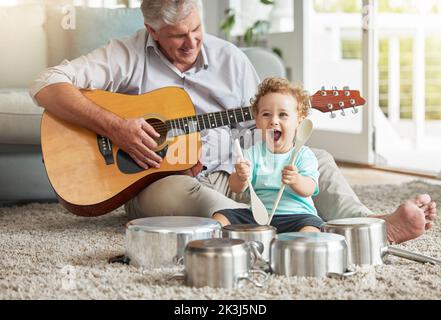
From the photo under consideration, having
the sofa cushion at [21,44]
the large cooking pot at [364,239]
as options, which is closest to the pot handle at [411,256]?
the large cooking pot at [364,239]

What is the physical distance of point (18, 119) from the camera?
2338 millimetres

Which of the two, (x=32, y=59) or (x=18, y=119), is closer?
(x=18, y=119)

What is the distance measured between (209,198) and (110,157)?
0.88ft

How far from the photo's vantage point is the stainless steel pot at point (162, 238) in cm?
138

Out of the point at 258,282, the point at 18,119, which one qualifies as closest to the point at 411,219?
the point at 258,282

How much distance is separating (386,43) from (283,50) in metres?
0.61

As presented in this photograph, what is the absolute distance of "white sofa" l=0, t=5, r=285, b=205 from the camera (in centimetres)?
235

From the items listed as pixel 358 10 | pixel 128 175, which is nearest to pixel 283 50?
pixel 358 10

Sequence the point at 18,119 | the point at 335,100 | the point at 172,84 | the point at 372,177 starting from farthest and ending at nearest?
the point at 372,177 → the point at 18,119 → the point at 172,84 → the point at 335,100

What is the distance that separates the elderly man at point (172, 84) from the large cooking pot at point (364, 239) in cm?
27

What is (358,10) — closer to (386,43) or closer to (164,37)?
(386,43)

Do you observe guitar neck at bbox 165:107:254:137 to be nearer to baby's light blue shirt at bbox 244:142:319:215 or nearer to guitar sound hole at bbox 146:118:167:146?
guitar sound hole at bbox 146:118:167:146

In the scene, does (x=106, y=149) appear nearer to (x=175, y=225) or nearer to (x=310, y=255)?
(x=175, y=225)
